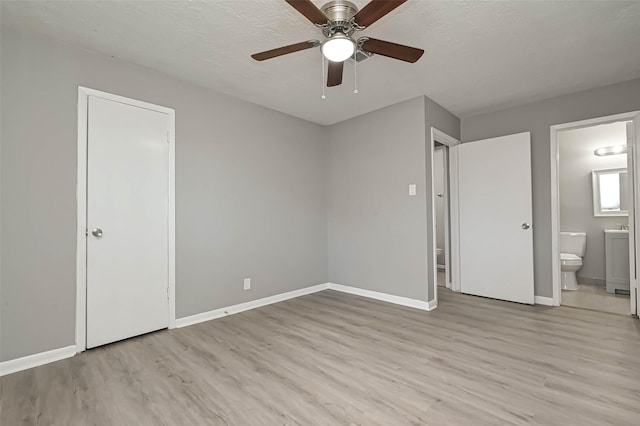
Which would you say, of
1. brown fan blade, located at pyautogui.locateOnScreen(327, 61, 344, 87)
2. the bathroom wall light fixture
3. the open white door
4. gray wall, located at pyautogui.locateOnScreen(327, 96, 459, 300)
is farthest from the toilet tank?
brown fan blade, located at pyautogui.locateOnScreen(327, 61, 344, 87)

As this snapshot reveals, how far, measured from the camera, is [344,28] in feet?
6.10

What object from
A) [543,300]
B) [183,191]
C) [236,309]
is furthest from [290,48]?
[543,300]

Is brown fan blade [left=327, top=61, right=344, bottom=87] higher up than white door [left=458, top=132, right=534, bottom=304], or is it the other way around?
brown fan blade [left=327, top=61, right=344, bottom=87]

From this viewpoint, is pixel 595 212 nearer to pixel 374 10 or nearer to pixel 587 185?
pixel 587 185

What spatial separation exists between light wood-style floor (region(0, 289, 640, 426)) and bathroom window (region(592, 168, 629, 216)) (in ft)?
6.83

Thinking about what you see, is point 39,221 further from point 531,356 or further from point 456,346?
point 531,356

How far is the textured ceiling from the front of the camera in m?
1.98

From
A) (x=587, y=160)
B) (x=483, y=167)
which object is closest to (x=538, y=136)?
(x=483, y=167)

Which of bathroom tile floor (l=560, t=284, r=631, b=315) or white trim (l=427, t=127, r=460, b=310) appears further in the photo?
white trim (l=427, t=127, r=460, b=310)

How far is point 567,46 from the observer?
7.95 feet

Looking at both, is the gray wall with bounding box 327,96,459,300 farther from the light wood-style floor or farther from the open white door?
the open white door

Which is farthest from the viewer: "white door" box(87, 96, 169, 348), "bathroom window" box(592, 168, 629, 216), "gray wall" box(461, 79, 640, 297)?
"bathroom window" box(592, 168, 629, 216)

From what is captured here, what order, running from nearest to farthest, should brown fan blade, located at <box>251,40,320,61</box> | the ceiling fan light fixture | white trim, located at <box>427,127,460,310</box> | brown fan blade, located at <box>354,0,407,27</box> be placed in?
brown fan blade, located at <box>354,0,407,27</box>, the ceiling fan light fixture, brown fan blade, located at <box>251,40,320,61</box>, white trim, located at <box>427,127,460,310</box>

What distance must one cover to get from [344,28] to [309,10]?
0.99 ft
